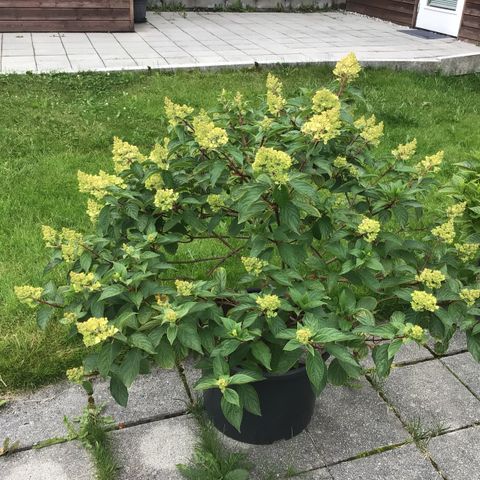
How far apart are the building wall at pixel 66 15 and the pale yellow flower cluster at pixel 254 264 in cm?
809

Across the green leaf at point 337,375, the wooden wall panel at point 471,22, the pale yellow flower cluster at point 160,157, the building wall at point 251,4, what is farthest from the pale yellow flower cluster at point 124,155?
the building wall at point 251,4

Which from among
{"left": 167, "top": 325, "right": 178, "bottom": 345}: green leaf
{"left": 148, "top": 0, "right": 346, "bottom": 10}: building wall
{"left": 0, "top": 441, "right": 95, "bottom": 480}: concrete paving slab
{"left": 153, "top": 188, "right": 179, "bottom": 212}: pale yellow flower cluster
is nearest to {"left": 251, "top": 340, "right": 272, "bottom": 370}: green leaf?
{"left": 167, "top": 325, "right": 178, "bottom": 345}: green leaf

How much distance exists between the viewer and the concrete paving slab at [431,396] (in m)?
2.79

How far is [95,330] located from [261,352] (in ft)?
2.00

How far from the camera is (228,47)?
852 centimetres

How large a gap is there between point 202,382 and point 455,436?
1350 mm

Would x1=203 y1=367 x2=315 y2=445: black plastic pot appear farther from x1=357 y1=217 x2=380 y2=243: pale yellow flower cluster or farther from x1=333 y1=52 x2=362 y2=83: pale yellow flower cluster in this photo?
x1=333 y1=52 x2=362 y2=83: pale yellow flower cluster

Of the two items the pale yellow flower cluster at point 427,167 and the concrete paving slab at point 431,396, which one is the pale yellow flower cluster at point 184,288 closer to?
the pale yellow flower cluster at point 427,167

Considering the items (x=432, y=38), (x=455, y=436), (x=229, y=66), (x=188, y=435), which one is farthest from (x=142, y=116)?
(x=432, y=38)

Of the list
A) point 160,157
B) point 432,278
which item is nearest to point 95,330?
point 160,157

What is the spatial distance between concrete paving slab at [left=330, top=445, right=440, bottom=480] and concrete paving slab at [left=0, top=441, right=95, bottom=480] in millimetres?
1051

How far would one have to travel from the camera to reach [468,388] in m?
2.98

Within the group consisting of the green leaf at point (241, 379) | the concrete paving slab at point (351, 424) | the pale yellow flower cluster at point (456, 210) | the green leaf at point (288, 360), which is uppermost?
the pale yellow flower cluster at point (456, 210)

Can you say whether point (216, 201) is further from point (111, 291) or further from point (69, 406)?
point (69, 406)
